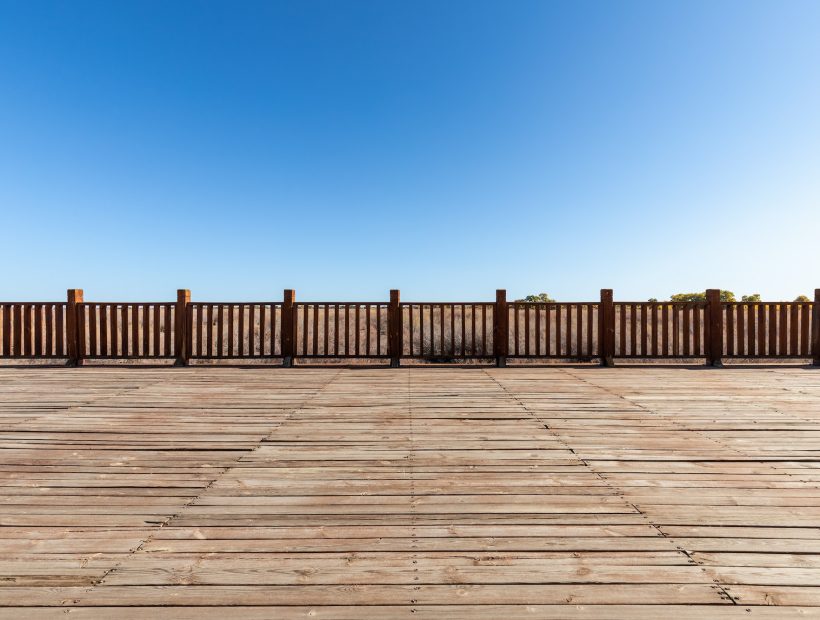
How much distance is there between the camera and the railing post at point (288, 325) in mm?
7008

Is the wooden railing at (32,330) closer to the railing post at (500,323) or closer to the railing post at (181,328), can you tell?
the railing post at (181,328)

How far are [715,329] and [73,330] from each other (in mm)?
11087

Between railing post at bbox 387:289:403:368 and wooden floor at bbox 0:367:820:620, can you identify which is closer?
wooden floor at bbox 0:367:820:620

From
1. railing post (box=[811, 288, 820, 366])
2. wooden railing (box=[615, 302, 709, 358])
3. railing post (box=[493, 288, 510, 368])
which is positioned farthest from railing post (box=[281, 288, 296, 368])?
railing post (box=[811, 288, 820, 366])

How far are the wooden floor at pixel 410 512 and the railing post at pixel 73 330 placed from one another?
3.78 meters

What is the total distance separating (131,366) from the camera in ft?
22.6

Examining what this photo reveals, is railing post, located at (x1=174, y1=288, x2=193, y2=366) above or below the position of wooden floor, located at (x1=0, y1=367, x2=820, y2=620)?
above

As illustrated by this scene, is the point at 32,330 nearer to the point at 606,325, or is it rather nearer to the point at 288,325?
the point at 288,325

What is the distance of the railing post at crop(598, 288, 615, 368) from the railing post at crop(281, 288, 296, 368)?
5.34 metres

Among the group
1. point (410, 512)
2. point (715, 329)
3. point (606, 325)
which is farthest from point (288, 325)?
point (715, 329)

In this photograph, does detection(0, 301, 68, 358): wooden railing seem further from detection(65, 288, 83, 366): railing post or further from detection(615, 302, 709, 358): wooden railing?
detection(615, 302, 709, 358): wooden railing

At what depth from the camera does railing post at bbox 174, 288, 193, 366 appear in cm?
695

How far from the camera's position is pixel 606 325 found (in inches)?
278

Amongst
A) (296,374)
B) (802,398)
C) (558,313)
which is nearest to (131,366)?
(296,374)
